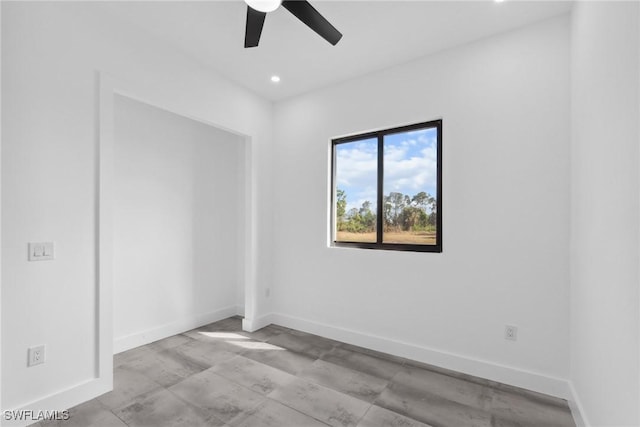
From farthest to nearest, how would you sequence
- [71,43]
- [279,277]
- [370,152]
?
[279,277], [370,152], [71,43]

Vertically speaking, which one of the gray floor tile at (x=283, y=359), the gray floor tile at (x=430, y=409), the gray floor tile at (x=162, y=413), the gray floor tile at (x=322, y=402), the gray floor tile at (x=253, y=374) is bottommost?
the gray floor tile at (x=283, y=359)

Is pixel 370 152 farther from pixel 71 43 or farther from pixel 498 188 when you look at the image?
pixel 71 43

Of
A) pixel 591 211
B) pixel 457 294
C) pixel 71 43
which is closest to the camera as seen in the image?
pixel 591 211

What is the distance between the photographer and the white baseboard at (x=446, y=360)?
2.17m

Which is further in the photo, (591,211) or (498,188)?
(498,188)

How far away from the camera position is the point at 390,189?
305 cm

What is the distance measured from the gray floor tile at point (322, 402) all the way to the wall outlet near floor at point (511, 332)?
1201mm

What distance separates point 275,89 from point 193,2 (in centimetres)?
139

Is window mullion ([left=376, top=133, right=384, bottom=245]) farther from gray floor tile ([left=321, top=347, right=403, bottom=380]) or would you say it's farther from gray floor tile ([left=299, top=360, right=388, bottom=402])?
gray floor tile ([left=299, top=360, right=388, bottom=402])

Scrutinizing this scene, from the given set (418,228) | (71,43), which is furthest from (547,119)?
(71,43)

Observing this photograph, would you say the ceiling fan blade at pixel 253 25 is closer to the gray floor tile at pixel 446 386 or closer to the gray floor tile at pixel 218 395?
the gray floor tile at pixel 218 395

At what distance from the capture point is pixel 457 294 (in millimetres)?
2537

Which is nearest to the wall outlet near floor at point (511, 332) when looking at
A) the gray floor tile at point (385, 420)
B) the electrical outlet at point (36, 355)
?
the gray floor tile at point (385, 420)

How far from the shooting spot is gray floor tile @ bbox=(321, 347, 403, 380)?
2504mm
